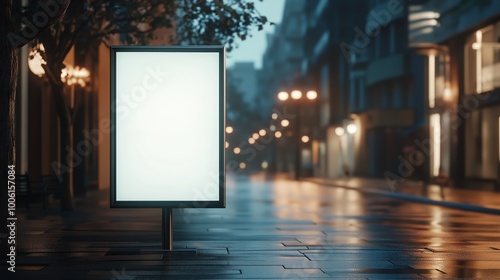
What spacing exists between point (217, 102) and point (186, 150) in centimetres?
76

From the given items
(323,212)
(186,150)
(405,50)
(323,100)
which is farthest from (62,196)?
(323,100)

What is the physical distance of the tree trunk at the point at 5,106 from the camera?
10930mm

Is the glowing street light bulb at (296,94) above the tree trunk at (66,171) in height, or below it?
above

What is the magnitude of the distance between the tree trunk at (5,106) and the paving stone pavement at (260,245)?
74 cm

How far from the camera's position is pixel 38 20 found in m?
11.6

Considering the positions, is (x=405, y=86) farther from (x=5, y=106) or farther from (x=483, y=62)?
(x=5, y=106)

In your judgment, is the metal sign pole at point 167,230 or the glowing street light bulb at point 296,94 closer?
the metal sign pole at point 167,230

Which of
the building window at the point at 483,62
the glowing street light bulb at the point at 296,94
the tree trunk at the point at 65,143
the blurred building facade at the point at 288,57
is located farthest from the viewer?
the blurred building facade at the point at 288,57

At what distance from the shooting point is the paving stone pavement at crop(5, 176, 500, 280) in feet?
34.3

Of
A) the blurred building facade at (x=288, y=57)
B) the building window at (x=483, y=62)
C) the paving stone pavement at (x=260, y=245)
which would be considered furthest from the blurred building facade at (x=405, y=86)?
the paving stone pavement at (x=260, y=245)

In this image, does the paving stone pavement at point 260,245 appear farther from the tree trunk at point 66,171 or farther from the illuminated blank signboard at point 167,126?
the illuminated blank signboard at point 167,126

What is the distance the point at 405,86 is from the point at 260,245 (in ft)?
165

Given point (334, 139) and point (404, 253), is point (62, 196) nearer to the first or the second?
point (404, 253)

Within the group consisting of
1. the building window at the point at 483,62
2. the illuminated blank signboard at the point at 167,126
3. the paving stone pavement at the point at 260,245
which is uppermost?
the building window at the point at 483,62
